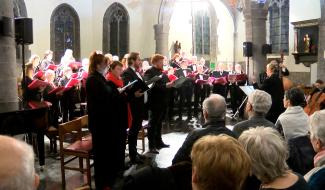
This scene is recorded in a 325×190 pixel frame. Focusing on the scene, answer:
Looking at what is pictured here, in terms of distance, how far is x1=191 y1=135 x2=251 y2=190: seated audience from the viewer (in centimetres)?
173

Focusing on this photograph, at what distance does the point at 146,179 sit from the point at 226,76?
10.3 meters

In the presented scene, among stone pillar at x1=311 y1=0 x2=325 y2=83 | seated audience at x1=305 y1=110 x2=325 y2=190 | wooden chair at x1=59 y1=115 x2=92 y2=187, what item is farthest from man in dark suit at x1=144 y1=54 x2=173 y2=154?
stone pillar at x1=311 y1=0 x2=325 y2=83

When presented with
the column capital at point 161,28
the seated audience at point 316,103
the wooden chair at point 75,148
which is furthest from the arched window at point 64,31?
the seated audience at point 316,103

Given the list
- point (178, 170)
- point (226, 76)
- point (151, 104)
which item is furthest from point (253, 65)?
point (178, 170)

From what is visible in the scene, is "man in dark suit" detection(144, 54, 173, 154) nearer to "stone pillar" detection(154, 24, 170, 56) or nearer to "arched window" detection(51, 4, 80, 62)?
"arched window" detection(51, 4, 80, 62)

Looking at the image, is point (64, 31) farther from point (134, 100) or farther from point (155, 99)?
point (134, 100)

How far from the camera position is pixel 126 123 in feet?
17.3

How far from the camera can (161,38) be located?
56.6 feet

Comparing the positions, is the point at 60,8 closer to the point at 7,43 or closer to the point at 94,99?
the point at 7,43

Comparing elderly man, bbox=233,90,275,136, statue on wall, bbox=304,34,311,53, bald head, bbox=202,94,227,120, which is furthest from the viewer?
statue on wall, bbox=304,34,311,53

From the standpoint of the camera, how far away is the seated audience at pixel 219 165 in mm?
1733

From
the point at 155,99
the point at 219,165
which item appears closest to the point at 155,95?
the point at 155,99

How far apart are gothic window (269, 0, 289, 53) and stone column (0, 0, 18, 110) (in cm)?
1229

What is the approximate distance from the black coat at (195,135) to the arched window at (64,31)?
12981mm
